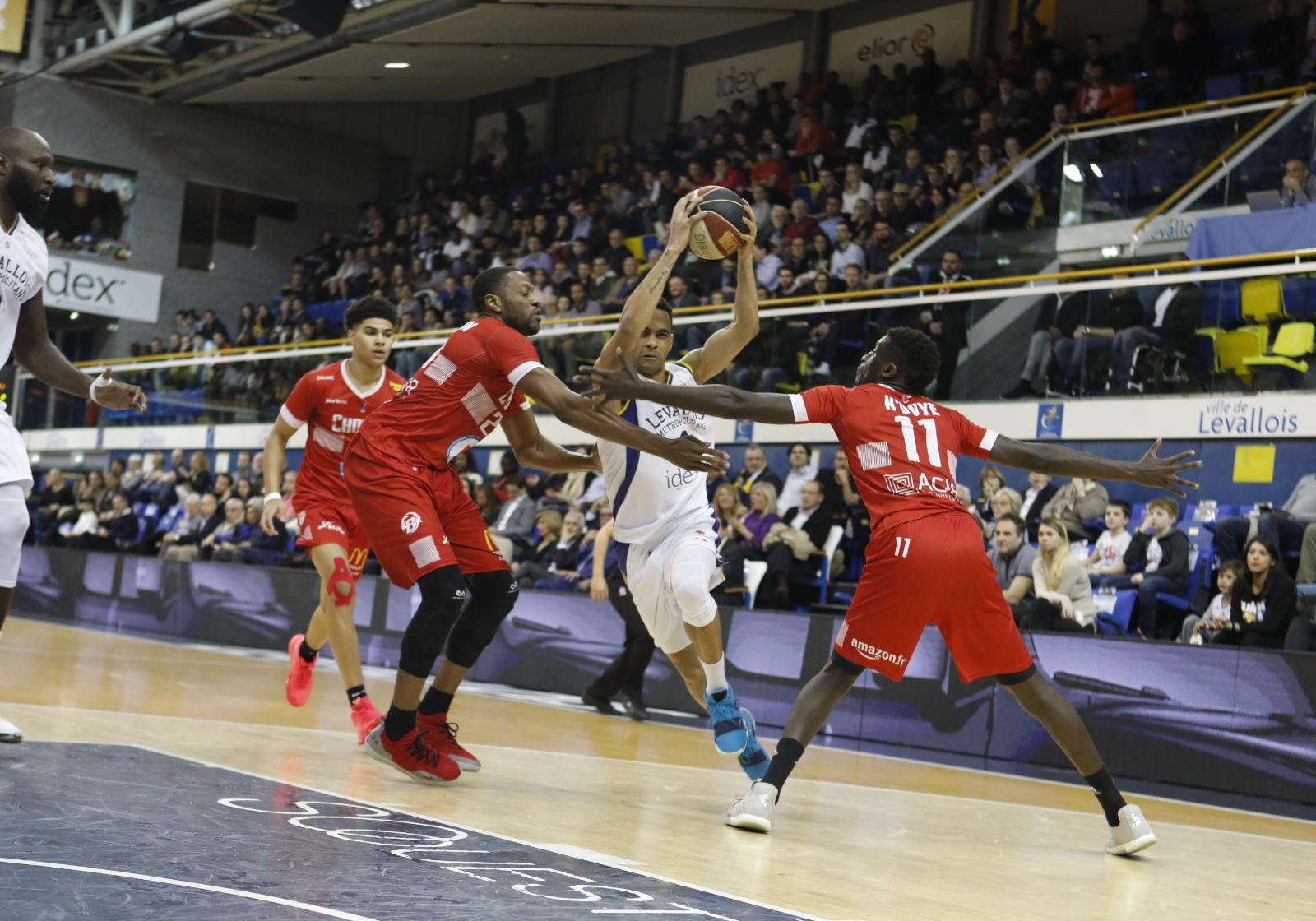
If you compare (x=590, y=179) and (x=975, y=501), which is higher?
(x=590, y=179)

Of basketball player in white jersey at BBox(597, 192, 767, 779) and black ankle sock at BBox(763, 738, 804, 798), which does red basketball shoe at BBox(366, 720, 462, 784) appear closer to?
basketball player in white jersey at BBox(597, 192, 767, 779)

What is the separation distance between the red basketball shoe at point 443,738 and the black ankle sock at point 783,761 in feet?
4.81

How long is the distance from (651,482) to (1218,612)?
5183 millimetres

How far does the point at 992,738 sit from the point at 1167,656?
52.1 inches

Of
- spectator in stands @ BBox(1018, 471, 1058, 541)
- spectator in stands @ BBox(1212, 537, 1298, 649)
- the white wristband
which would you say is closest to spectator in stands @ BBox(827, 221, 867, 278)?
spectator in stands @ BBox(1018, 471, 1058, 541)

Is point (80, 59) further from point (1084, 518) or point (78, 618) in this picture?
point (1084, 518)

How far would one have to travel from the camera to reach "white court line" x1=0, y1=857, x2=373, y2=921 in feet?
11.2

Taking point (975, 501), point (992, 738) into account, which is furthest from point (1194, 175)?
point (992, 738)

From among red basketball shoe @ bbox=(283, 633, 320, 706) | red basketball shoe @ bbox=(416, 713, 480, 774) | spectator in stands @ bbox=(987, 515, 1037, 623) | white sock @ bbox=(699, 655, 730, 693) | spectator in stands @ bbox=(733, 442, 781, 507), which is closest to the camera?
white sock @ bbox=(699, 655, 730, 693)

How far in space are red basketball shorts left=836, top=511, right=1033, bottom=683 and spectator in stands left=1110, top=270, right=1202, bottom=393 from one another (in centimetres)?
691

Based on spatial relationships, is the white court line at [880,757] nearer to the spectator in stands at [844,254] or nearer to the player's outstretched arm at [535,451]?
the player's outstretched arm at [535,451]

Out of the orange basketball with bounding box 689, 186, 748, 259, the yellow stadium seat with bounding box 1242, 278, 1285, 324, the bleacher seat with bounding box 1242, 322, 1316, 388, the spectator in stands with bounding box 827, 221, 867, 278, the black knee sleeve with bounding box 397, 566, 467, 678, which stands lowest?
the black knee sleeve with bounding box 397, 566, 467, 678

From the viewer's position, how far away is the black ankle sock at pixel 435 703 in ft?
21.0

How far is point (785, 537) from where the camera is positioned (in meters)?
12.0
